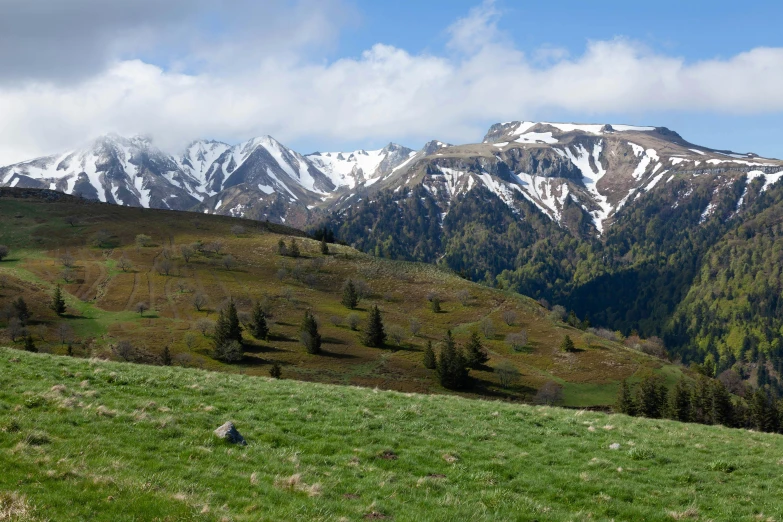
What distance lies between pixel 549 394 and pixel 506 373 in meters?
9.43

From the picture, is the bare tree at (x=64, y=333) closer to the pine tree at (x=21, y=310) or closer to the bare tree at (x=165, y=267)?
the pine tree at (x=21, y=310)

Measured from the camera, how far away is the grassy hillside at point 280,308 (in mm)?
101125

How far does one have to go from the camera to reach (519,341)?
412ft

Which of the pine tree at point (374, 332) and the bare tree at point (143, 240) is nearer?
the pine tree at point (374, 332)

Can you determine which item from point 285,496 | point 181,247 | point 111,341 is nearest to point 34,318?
point 111,341

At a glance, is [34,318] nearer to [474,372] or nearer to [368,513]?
[474,372]

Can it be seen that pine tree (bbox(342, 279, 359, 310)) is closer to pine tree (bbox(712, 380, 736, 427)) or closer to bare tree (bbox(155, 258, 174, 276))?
bare tree (bbox(155, 258, 174, 276))

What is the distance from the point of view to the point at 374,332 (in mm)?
119000

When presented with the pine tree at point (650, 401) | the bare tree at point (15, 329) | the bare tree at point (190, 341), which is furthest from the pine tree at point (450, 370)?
the bare tree at point (15, 329)

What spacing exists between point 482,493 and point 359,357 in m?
97.4

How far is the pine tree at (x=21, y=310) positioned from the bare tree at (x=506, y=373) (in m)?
97.1

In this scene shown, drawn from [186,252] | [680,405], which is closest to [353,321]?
[186,252]

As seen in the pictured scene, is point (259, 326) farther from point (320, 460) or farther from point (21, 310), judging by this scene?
point (320, 460)

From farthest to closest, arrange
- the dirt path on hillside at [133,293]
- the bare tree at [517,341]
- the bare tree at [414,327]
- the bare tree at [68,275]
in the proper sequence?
the bare tree at [68,275] → the bare tree at [414,327] → the bare tree at [517,341] → the dirt path on hillside at [133,293]
